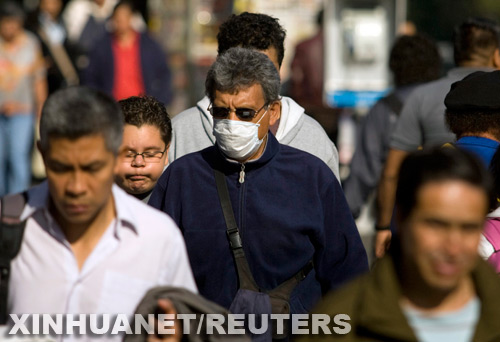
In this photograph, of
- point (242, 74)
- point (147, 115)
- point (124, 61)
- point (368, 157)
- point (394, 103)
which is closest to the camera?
point (242, 74)

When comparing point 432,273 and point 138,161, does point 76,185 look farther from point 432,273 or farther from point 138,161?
point 138,161

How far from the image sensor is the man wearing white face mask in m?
4.45

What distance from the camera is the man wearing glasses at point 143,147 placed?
4902 mm

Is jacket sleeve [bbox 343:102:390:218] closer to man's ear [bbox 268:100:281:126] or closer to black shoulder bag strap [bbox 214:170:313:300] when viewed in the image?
man's ear [bbox 268:100:281:126]

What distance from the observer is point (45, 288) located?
10.8 ft

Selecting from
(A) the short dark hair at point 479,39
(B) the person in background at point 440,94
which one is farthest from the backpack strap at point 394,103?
(A) the short dark hair at point 479,39

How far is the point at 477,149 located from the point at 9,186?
785cm

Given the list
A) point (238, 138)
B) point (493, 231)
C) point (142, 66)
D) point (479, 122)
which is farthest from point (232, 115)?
point (142, 66)

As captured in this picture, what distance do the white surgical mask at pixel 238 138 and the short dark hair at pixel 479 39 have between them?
2.71 meters

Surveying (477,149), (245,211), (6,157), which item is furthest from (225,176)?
(6,157)

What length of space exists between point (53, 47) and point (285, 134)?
8.68 meters

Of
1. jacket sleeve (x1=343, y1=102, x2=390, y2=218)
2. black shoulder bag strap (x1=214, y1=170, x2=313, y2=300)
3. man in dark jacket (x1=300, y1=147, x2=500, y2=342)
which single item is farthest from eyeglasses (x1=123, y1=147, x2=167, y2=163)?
jacket sleeve (x1=343, y1=102, x2=390, y2=218)

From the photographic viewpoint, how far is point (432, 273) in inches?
116

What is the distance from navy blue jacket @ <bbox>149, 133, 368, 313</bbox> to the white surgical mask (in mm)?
55
